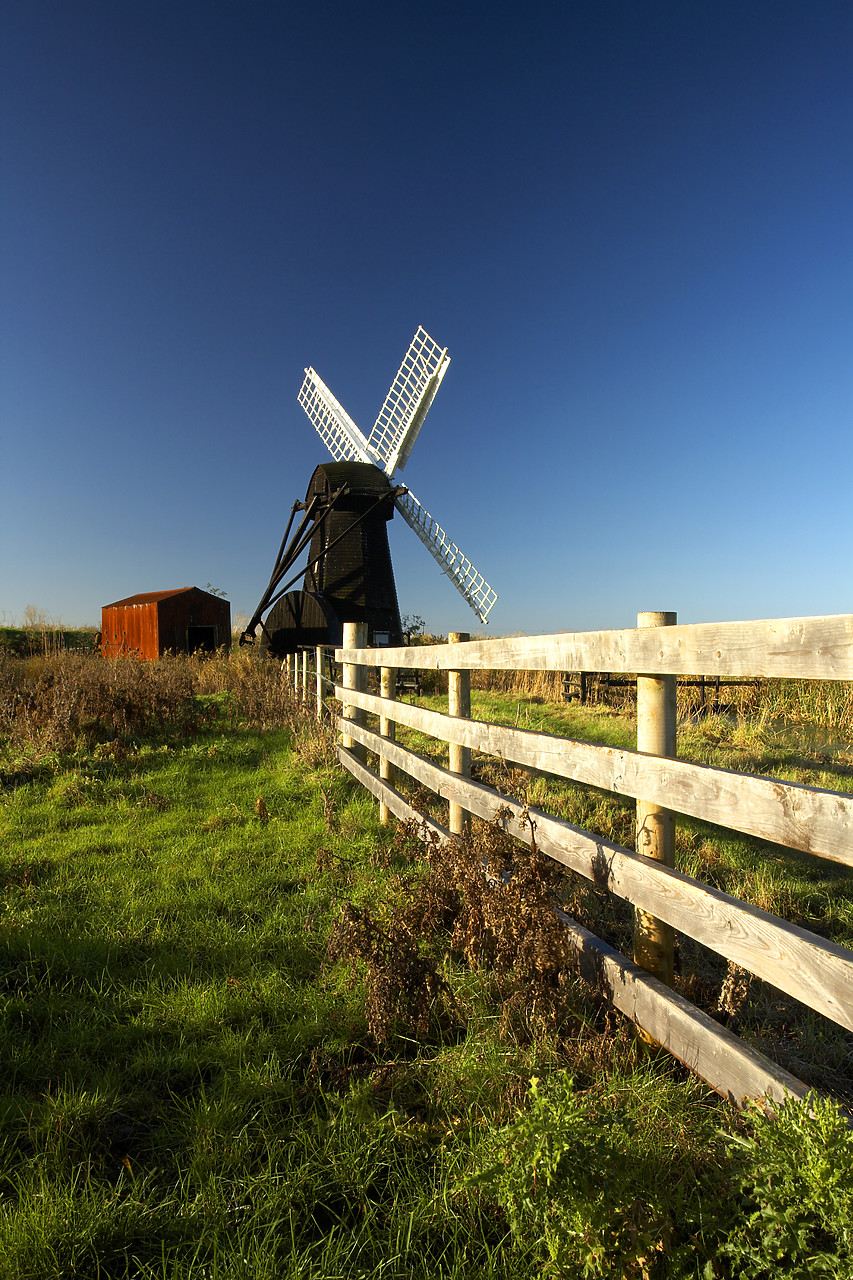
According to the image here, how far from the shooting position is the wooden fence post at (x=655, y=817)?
251cm

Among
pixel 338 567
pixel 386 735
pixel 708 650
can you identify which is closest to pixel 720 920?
pixel 708 650

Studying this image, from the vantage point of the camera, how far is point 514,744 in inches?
130

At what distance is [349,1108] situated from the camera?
229 cm

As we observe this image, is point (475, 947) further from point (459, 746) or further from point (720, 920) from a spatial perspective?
point (459, 746)

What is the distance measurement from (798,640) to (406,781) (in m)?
5.84

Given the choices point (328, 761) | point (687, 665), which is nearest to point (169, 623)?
point (328, 761)

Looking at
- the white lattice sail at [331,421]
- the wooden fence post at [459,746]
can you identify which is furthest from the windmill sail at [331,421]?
the wooden fence post at [459,746]

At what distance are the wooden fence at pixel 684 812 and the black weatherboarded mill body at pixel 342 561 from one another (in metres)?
18.0

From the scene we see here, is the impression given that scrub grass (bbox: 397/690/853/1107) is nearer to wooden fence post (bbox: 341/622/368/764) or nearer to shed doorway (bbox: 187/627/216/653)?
wooden fence post (bbox: 341/622/368/764)

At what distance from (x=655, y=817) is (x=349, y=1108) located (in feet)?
5.08

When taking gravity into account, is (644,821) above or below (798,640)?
below

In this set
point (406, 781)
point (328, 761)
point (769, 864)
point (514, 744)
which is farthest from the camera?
point (328, 761)

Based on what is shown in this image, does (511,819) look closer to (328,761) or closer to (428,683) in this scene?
(328,761)

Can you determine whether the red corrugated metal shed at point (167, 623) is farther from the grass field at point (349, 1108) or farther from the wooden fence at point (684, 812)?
the wooden fence at point (684, 812)
